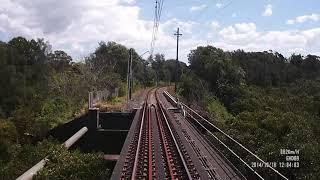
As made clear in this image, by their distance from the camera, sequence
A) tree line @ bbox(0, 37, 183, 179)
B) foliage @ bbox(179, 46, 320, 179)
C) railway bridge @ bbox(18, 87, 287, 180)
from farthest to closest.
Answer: tree line @ bbox(0, 37, 183, 179), foliage @ bbox(179, 46, 320, 179), railway bridge @ bbox(18, 87, 287, 180)

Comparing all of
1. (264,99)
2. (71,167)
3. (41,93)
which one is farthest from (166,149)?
(41,93)

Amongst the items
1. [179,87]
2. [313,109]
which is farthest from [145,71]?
[313,109]

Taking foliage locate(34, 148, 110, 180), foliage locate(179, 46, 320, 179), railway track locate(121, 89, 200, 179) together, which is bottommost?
foliage locate(34, 148, 110, 180)

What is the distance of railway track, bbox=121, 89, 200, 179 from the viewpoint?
17.2 metres

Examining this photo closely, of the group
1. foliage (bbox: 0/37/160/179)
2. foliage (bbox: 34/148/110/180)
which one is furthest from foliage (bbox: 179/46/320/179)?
foliage (bbox: 0/37/160/179)

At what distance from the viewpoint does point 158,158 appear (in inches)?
822

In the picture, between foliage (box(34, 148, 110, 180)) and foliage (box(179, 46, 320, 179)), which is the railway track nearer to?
foliage (box(34, 148, 110, 180))

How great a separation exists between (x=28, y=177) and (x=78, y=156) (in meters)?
4.86

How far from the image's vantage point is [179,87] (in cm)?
8506

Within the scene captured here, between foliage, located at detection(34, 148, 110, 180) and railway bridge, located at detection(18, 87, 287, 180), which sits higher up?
railway bridge, located at detection(18, 87, 287, 180)

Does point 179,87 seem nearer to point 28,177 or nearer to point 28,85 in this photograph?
point 28,85

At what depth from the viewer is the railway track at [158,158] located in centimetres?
1717

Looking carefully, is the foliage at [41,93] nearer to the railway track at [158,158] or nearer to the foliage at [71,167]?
the foliage at [71,167]

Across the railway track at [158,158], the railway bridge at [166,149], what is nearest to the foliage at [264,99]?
the railway bridge at [166,149]
